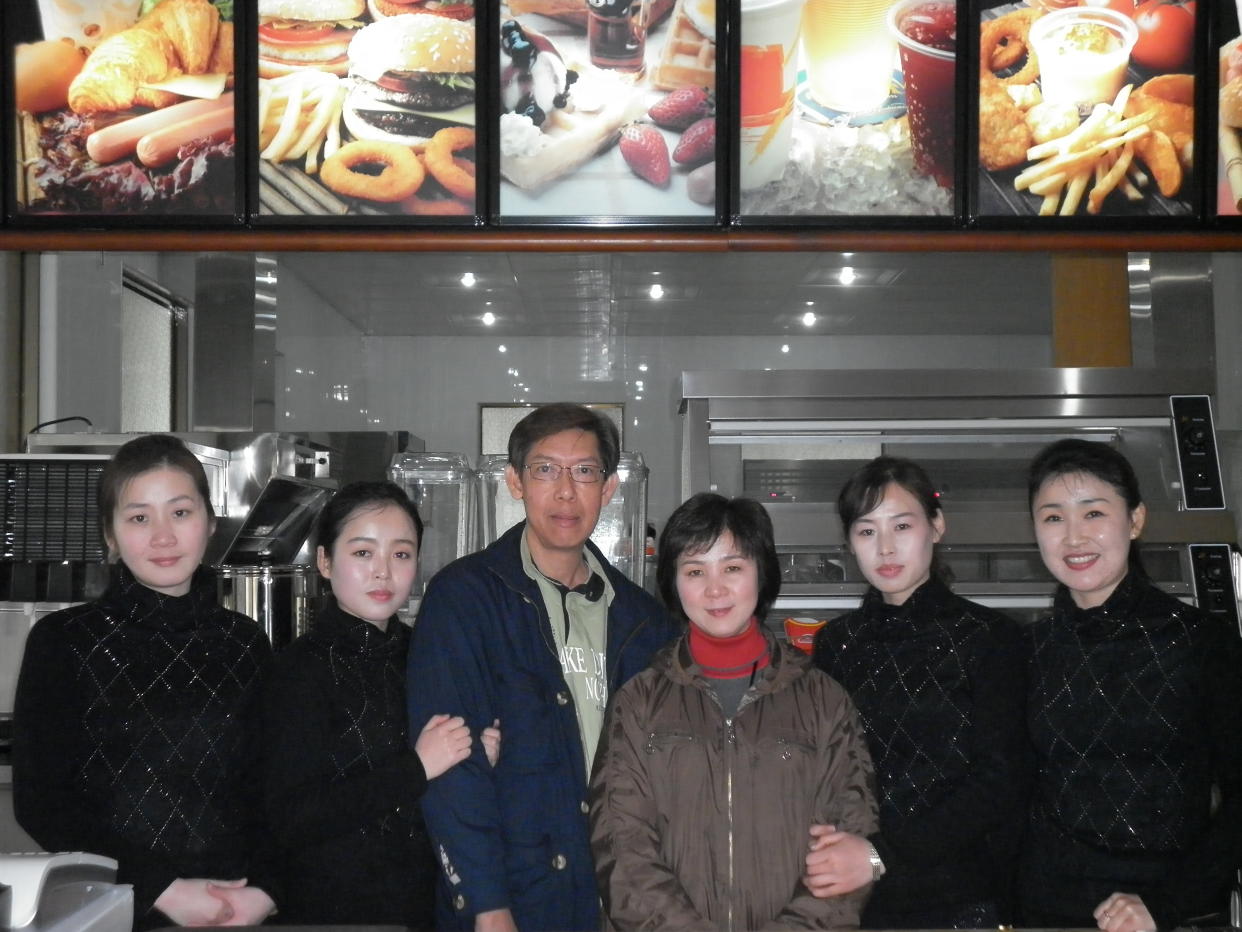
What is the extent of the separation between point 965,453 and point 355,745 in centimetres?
180

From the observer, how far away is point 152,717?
1.79m

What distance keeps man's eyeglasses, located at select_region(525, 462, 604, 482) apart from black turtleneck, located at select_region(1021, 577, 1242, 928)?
817mm

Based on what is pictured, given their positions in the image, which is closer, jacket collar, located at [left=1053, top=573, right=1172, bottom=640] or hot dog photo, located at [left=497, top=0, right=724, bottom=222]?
jacket collar, located at [left=1053, top=573, right=1172, bottom=640]

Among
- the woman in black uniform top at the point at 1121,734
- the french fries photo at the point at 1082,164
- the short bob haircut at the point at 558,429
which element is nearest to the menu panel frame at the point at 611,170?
the french fries photo at the point at 1082,164

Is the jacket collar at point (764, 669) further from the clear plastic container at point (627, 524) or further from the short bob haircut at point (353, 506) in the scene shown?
the clear plastic container at point (627, 524)

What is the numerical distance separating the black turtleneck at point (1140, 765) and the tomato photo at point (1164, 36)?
160 cm

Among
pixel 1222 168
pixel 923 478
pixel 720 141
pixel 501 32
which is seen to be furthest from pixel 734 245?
pixel 1222 168

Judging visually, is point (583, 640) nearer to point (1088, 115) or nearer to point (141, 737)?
point (141, 737)

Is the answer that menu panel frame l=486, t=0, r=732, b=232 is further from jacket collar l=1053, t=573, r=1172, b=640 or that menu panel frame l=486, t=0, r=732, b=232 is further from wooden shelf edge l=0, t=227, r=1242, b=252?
jacket collar l=1053, t=573, r=1172, b=640

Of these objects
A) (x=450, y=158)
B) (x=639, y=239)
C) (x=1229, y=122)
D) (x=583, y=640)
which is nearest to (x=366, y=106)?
(x=450, y=158)

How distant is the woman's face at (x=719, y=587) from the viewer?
1.79 metres

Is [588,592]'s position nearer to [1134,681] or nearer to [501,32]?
[1134,681]

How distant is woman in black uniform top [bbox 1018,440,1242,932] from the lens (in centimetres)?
167

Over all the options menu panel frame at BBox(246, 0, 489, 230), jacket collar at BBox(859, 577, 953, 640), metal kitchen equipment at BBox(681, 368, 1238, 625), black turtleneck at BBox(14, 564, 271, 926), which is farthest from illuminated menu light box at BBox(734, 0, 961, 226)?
black turtleneck at BBox(14, 564, 271, 926)
